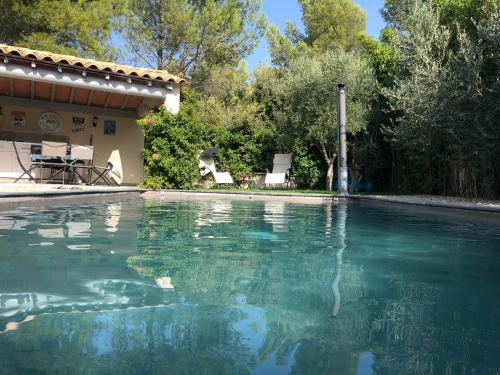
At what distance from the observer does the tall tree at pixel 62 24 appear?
1686 centimetres

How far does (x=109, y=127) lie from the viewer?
14.1 m

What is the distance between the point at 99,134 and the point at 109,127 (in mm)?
408

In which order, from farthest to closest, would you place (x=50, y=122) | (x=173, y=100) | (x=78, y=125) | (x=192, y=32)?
(x=192, y=32)
(x=78, y=125)
(x=50, y=122)
(x=173, y=100)

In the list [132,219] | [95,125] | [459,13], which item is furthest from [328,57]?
[132,219]

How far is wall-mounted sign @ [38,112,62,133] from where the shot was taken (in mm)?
13117

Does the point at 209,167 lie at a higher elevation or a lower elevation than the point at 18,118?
lower

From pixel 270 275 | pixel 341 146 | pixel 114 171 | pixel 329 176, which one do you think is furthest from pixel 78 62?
pixel 270 275

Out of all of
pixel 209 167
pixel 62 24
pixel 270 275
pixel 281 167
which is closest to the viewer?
pixel 270 275

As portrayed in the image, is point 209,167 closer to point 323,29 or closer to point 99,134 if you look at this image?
point 99,134

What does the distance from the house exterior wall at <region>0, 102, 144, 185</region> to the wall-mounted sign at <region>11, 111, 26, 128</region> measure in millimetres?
69

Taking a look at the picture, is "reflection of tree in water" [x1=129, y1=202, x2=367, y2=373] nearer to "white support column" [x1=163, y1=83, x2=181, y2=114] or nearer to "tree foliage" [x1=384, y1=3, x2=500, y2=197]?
"tree foliage" [x1=384, y1=3, x2=500, y2=197]

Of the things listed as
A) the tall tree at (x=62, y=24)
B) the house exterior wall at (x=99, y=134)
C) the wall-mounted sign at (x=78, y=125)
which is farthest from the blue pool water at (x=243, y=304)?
the tall tree at (x=62, y=24)

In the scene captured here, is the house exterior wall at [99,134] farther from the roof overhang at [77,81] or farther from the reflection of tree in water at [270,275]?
the reflection of tree in water at [270,275]

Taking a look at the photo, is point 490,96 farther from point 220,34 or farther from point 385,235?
point 220,34
